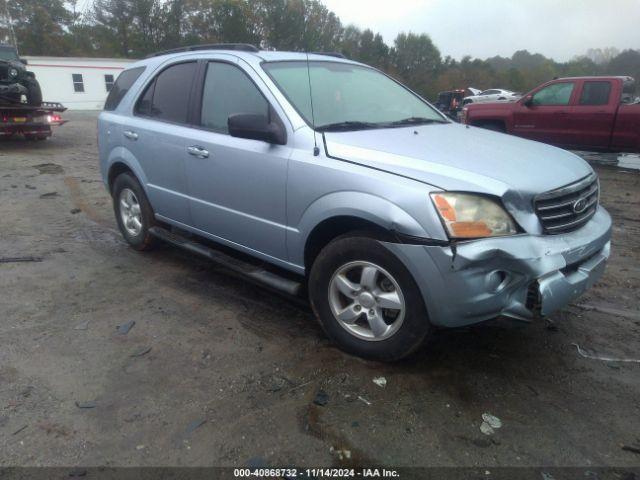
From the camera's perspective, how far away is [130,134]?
14.7 feet

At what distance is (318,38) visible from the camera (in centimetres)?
3866

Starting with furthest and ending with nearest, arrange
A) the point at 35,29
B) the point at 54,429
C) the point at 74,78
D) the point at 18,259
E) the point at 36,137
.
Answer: the point at 35,29 < the point at 74,78 < the point at 36,137 < the point at 18,259 < the point at 54,429

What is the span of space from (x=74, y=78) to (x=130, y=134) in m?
31.3

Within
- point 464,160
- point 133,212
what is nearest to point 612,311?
point 464,160

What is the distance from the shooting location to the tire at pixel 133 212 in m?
4.61

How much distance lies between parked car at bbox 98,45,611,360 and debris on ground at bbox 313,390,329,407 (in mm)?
381

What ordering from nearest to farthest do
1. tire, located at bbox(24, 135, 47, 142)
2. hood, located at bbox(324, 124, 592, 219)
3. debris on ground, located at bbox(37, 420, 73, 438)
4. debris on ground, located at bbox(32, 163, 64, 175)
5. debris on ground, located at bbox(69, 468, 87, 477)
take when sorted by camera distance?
debris on ground, located at bbox(69, 468, 87, 477)
debris on ground, located at bbox(37, 420, 73, 438)
hood, located at bbox(324, 124, 592, 219)
debris on ground, located at bbox(32, 163, 64, 175)
tire, located at bbox(24, 135, 47, 142)

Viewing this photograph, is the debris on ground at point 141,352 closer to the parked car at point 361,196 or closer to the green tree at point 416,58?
the parked car at point 361,196

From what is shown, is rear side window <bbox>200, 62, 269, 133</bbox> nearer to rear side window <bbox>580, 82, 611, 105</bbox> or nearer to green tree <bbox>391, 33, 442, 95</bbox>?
rear side window <bbox>580, 82, 611, 105</bbox>

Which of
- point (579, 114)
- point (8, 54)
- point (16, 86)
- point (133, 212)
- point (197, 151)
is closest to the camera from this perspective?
point (197, 151)

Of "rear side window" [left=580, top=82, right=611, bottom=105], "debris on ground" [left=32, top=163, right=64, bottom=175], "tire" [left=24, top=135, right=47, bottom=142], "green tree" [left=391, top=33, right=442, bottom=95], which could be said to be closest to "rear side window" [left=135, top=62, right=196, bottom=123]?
"debris on ground" [left=32, top=163, right=64, bottom=175]

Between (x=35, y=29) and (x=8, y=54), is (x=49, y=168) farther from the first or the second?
(x=35, y=29)

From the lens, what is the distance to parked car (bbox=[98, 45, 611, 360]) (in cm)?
249

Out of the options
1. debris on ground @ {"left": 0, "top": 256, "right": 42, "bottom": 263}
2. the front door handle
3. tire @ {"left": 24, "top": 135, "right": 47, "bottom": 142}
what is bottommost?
debris on ground @ {"left": 0, "top": 256, "right": 42, "bottom": 263}
